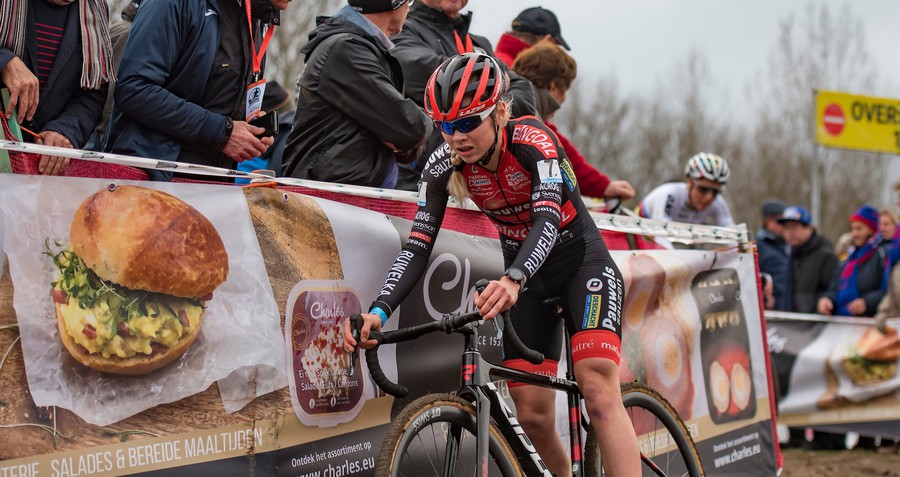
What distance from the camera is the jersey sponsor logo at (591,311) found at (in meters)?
4.65

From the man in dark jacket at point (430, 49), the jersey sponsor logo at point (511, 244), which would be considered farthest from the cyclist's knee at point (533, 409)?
the man in dark jacket at point (430, 49)

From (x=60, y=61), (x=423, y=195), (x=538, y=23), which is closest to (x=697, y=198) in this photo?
(x=538, y=23)

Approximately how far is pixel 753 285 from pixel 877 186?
1528 inches

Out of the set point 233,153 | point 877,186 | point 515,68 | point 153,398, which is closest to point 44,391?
point 153,398

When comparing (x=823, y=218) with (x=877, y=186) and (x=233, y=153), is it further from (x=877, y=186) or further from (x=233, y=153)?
(x=233, y=153)

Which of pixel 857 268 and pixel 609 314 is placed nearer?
pixel 609 314

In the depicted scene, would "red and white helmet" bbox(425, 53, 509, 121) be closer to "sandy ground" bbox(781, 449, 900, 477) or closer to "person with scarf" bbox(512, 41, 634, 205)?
"person with scarf" bbox(512, 41, 634, 205)

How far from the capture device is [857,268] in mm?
11320

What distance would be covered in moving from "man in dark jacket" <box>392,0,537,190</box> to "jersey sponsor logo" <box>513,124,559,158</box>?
1549 millimetres

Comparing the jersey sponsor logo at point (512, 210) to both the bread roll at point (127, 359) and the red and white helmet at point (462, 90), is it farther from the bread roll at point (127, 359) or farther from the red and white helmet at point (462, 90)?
the bread roll at point (127, 359)

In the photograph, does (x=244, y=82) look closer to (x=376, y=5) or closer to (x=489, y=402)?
(x=376, y=5)

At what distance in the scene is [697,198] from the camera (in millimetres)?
8781

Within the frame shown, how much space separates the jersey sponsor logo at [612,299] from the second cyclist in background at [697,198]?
406 centimetres

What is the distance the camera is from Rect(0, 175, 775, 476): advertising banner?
3.62m
